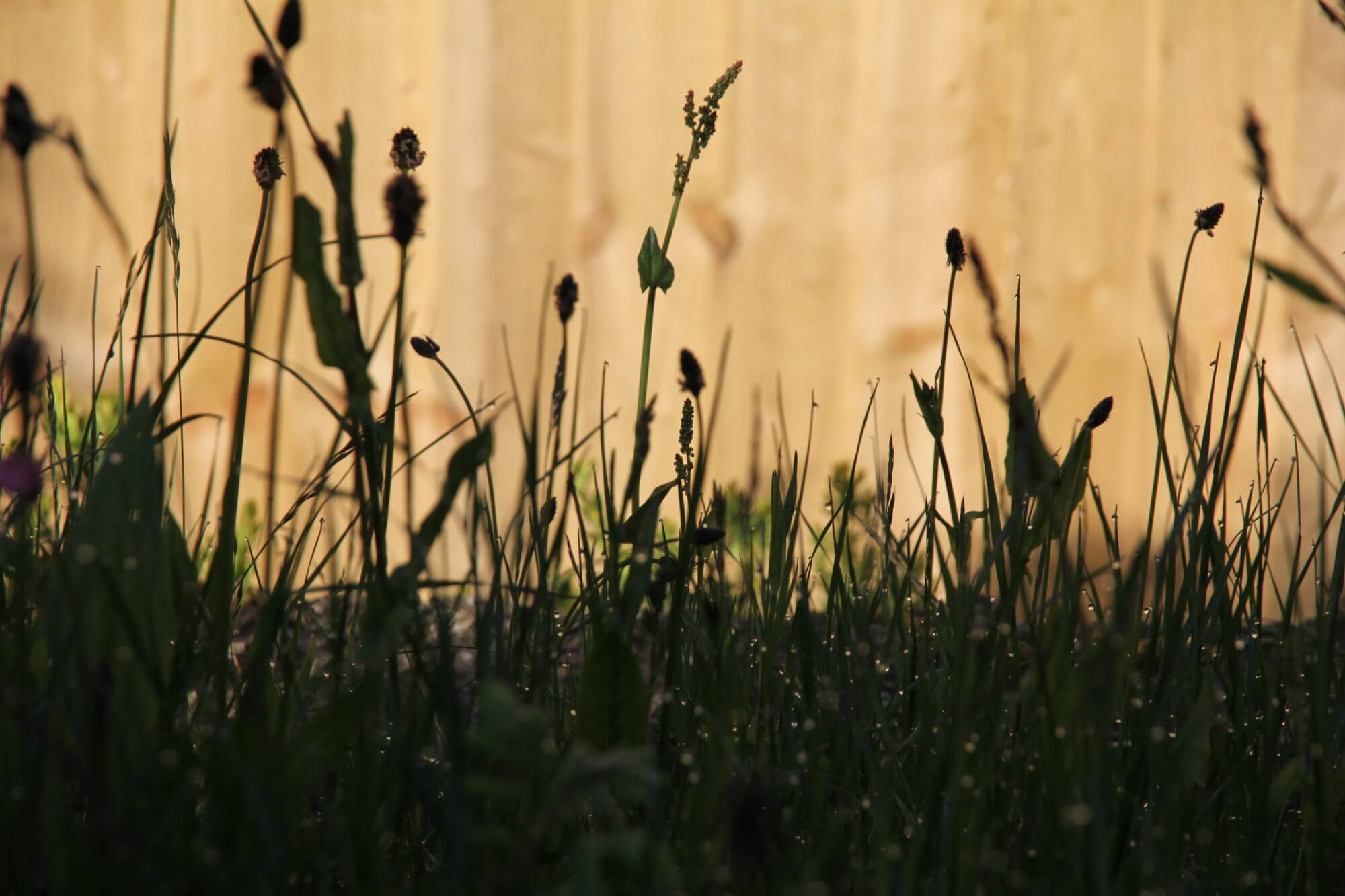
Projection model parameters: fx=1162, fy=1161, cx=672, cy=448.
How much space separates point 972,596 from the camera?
82 cm

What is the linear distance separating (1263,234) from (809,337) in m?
1.08

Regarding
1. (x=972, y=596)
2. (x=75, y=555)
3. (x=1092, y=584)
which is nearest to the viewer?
(x=75, y=555)

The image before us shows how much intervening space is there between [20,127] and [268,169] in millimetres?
141

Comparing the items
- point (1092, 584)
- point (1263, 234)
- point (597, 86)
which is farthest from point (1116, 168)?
point (1092, 584)

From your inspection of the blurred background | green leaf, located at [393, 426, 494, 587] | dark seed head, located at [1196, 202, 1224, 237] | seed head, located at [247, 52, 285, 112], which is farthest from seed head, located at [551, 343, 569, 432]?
the blurred background

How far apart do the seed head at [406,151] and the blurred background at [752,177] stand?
195 centimetres

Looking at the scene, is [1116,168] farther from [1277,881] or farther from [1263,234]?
[1277,881]


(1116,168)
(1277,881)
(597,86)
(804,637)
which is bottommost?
(1277,881)

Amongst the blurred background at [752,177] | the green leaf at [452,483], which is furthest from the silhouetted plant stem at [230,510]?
the blurred background at [752,177]

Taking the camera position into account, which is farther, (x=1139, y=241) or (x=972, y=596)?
(x=1139, y=241)

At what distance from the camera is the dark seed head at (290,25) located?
64cm

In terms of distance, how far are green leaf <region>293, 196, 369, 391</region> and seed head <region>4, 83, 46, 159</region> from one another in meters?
0.13

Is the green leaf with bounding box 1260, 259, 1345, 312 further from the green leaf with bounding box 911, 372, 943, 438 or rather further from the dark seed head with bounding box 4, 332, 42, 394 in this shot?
the dark seed head with bounding box 4, 332, 42, 394

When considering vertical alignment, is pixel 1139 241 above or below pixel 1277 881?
above
